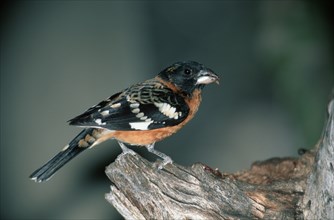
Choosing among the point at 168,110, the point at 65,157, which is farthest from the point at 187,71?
the point at 65,157

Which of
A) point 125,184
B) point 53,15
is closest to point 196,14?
point 53,15

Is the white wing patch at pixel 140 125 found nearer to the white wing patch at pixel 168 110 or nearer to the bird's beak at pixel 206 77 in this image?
the white wing patch at pixel 168 110

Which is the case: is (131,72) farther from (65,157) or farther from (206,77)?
(65,157)

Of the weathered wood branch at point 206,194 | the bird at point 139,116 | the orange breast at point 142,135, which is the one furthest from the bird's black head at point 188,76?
the weathered wood branch at point 206,194

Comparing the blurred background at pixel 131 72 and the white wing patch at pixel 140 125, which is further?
the blurred background at pixel 131 72

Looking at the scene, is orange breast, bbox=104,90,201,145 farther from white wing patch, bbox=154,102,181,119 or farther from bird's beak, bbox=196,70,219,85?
bird's beak, bbox=196,70,219,85

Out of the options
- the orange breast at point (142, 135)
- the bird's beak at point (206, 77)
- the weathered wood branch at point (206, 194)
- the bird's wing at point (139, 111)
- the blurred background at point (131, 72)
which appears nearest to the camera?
the weathered wood branch at point (206, 194)
